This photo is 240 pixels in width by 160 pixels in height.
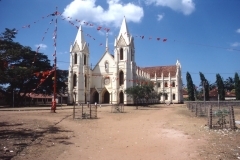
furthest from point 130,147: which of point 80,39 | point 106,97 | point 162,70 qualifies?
point 162,70

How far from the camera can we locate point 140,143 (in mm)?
8523

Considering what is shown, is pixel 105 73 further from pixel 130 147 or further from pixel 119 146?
pixel 130 147

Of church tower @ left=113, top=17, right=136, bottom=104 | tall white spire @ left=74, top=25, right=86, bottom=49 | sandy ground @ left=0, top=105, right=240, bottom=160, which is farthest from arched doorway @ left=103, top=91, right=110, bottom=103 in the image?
sandy ground @ left=0, top=105, right=240, bottom=160

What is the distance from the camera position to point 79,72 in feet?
151

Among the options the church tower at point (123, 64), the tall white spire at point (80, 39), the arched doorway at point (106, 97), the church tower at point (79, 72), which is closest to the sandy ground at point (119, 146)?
the church tower at point (123, 64)

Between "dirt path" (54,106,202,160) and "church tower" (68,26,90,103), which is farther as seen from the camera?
"church tower" (68,26,90,103)

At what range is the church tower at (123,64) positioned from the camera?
4409 cm

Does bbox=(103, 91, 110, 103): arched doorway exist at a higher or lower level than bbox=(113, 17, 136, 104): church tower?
lower

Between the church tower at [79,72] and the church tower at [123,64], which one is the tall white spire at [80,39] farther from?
the church tower at [123,64]

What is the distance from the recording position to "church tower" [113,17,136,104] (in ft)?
145

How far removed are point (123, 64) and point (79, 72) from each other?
32.7 ft

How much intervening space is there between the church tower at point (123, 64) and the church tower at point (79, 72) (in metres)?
7.01

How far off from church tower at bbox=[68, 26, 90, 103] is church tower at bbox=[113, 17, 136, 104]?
7006 mm

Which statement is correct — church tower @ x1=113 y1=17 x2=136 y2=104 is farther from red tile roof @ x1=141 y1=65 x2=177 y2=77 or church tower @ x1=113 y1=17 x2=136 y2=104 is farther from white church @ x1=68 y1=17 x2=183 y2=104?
red tile roof @ x1=141 y1=65 x2=177 y2=77
